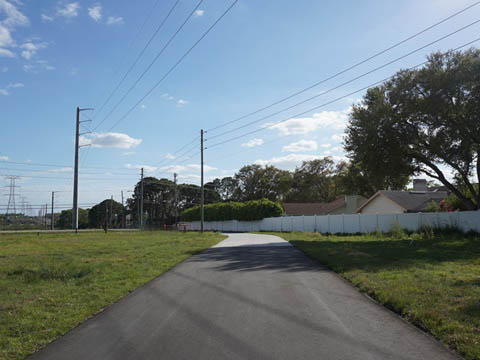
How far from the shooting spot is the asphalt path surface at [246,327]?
15.4ft

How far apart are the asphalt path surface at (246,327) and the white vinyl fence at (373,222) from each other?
15.1 metres

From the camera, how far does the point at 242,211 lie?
59.6 meters

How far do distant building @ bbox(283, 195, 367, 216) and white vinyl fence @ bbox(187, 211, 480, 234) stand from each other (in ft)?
36.7

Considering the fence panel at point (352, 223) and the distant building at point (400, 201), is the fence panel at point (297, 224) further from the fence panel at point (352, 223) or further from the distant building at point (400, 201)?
the distant building at point (400, 201)

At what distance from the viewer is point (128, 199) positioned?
102m

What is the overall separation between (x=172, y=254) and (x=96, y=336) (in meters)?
11.5

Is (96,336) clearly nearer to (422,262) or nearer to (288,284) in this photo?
(288,284)

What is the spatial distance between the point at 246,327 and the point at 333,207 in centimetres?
5284

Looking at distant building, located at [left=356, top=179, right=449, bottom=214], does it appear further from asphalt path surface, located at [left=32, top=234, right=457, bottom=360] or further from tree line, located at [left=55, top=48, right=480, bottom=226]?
asphalt path surface, located at [left=32, top=234, right=457, bottom=360]

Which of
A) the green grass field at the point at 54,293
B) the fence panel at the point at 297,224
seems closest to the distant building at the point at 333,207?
the fence panel at the point at 297,224

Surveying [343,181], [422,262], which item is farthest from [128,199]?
[422,262]

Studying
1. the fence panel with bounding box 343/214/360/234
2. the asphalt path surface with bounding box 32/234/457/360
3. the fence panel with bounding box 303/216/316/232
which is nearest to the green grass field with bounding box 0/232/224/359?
the asphalt path surface with bounding box 32/234/457/360

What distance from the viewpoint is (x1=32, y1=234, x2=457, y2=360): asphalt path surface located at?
15.4 feet

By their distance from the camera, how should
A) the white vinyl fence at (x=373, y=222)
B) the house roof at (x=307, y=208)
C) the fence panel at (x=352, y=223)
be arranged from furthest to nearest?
the house roof at (x=307, y=208)
the fence panel at (x=352, y=223)
the white vinyl fence at (x=373, y=222)
